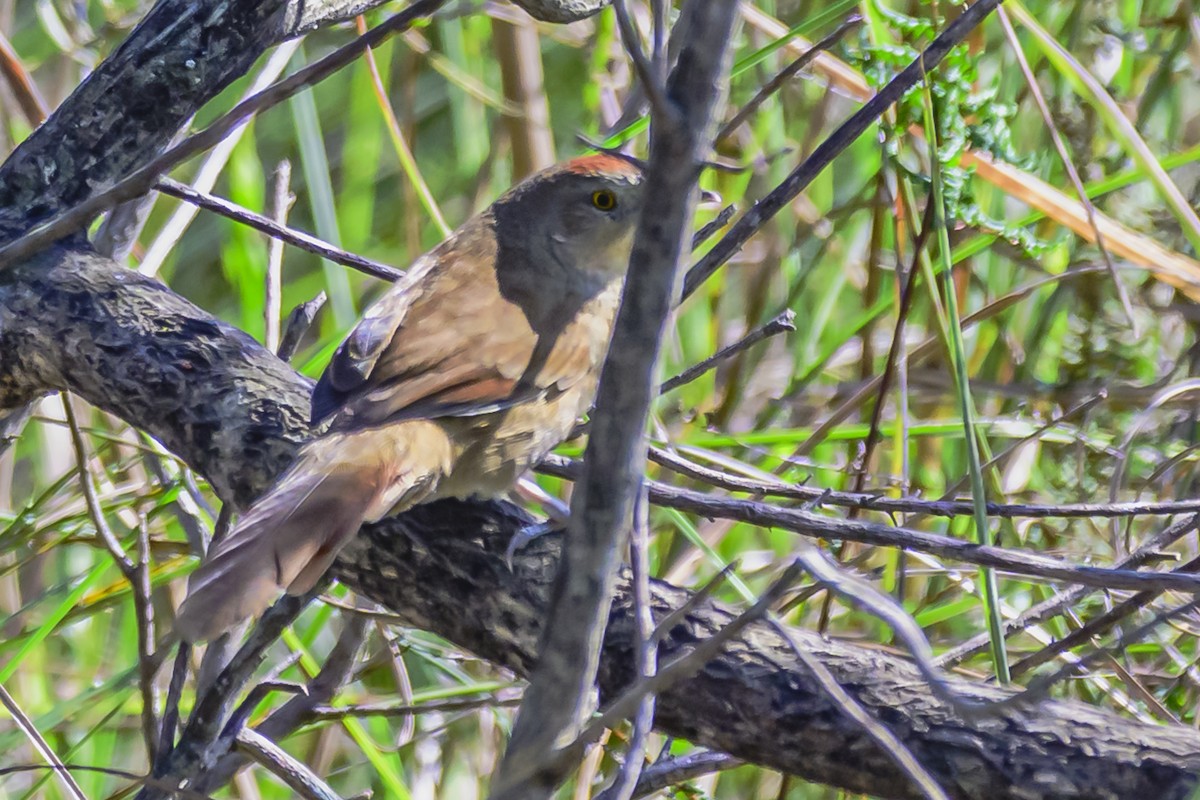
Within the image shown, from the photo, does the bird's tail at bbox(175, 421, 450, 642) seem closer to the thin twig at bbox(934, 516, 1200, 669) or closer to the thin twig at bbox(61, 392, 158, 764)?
the thin twig at bbox(61, 392, 158, 764)

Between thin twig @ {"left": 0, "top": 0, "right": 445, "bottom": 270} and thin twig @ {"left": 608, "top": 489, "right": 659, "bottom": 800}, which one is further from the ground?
thin twig @ {"left": 0, "top": 0, "right": 445, "bottom": 270}

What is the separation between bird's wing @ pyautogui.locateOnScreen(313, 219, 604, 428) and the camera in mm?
2561

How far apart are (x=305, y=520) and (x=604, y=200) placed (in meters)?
1.42

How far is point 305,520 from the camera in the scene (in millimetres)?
2045

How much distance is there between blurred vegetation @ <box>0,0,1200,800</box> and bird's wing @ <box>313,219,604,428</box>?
0.31 metres

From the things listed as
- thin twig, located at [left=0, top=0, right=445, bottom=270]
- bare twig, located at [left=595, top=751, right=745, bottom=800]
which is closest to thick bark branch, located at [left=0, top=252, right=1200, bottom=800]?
thin twig, located at [left=0, top=0, right=445, bottom=270]

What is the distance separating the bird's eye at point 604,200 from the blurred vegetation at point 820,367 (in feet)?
0.70

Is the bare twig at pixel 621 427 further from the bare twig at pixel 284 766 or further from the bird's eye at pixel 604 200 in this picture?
the bird's eye at pixel 604 200

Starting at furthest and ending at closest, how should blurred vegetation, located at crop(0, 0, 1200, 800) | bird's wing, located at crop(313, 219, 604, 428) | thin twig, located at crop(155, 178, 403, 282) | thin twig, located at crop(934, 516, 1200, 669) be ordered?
blurred vegetation, located at crop(0, 0, 1200, 800)
bird's wing, located at crop(313, 219, 604, 428)
thin twig, located at crop(155, 178, 403, 282)
thin twig, located at crop(934, 516, 1200, 669)

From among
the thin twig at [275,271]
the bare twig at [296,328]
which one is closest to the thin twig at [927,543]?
the bare twig at [296,328]

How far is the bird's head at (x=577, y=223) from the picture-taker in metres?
3.19

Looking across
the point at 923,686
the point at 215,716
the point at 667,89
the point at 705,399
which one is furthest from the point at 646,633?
the point at 705,399

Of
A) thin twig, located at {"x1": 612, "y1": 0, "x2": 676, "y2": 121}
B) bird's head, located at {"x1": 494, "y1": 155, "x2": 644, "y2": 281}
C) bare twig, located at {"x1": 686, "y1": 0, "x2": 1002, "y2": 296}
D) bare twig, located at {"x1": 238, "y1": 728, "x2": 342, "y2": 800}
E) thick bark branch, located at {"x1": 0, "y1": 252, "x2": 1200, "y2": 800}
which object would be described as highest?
bird's head, located at {"x1": 494, "y1": 155, "x2": 644, "y2": 281}

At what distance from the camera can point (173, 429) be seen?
7.11 ft
